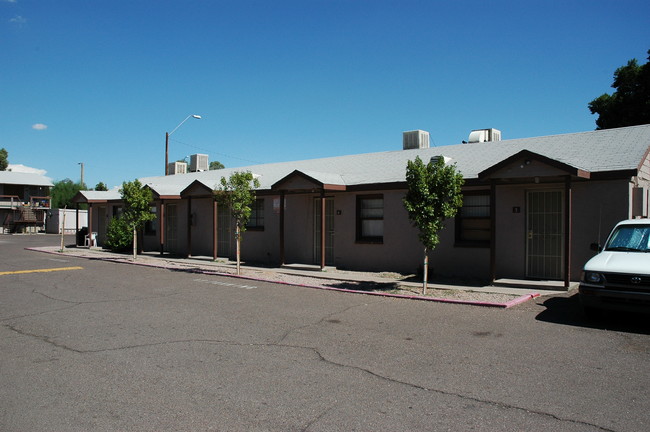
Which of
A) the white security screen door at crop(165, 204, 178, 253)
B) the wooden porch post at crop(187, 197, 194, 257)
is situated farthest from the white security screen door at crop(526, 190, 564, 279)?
the white security screen door at crop(165, 204, 178, 253)

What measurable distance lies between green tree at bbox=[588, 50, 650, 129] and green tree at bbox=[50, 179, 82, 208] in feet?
184

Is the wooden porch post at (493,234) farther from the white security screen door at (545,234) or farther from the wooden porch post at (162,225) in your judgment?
the wooden porch post at (162,225)

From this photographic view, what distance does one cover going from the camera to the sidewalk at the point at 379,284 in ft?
35.5

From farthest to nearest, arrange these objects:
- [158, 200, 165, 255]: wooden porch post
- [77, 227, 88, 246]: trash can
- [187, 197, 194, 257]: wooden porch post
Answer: [77, 227, 88, 246]: trash can < [158, 200, 165, 255]: wooden porch post < [187, 197, 194, 257]: wooden porch post

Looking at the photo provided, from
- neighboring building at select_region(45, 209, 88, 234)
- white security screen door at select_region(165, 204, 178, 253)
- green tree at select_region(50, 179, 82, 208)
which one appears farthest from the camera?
green tree at select_region(50, 179, 82, 208)

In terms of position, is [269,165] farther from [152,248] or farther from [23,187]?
[23,187]

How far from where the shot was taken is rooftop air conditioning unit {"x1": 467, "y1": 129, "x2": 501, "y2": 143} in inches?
721

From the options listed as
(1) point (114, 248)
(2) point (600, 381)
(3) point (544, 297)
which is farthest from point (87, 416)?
(1) point (114, 248)

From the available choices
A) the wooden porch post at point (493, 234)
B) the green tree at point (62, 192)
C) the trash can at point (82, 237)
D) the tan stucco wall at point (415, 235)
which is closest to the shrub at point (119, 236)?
the trash can at point (82, 237)

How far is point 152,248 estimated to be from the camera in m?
24.3

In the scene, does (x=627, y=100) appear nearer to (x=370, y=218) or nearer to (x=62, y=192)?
(x=370, y=218)

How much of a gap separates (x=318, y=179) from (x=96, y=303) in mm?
7602

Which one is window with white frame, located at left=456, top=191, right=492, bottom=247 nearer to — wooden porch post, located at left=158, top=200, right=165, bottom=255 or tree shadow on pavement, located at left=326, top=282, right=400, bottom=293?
tree shadow on pavement, located at left=326, top=282, right=400, bottom=293

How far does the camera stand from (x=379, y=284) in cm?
1292
